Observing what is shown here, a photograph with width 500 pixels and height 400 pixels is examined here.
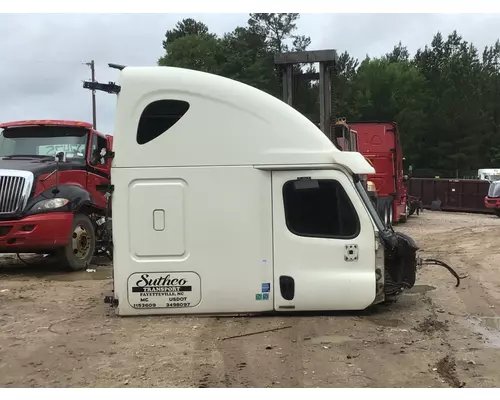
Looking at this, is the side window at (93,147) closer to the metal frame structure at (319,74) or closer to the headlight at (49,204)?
the headlight at (49,204)

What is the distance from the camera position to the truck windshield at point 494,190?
27562 mm

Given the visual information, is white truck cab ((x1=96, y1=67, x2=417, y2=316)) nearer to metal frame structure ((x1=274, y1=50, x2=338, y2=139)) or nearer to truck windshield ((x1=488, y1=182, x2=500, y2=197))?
metal frame structure ((x1=274, y1=50, x2=338, y2=139))

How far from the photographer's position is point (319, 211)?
249 inches

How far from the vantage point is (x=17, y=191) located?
9.46m

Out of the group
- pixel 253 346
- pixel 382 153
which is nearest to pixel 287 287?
pixel 253 346

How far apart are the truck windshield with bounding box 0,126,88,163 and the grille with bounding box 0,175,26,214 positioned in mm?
1277

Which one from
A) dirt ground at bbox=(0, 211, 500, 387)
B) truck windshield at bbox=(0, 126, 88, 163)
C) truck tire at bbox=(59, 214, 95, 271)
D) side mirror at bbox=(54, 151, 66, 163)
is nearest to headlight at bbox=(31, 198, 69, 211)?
truck tire at bbox=(59, 214, 95, 271)

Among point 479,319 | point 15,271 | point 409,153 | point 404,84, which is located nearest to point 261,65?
point 409,153

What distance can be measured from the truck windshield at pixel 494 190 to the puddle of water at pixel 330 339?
24.4m

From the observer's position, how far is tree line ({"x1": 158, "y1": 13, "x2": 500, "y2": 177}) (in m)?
65.1

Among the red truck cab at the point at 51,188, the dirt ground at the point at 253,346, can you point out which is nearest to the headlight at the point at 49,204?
the red truck cab at the point at 51,188

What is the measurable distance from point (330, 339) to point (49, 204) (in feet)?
19.3

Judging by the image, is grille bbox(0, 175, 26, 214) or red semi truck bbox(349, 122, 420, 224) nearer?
grille bbox(0, 175, 26, 214)

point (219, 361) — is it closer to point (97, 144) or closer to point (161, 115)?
point (161, 115)
